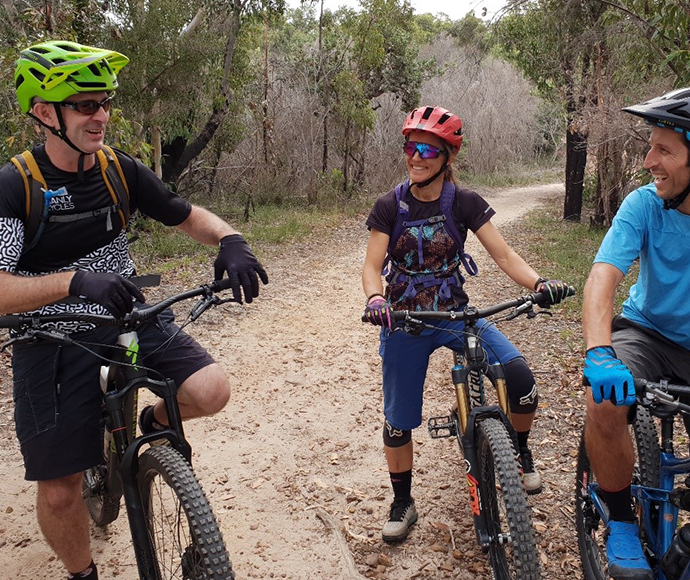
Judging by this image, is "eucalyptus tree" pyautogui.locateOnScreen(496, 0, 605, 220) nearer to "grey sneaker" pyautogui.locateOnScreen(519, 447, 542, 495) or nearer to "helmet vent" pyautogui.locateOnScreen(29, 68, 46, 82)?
"grey sneaker" pyautogui.locateOnScreen(519, 447, 542, 495)

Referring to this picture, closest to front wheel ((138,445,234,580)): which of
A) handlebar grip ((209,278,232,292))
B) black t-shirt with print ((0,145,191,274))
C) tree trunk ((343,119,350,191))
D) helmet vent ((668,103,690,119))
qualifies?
handlebar grip ((209,278,232,292))

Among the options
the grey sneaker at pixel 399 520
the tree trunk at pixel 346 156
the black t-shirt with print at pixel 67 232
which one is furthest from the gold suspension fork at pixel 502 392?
the tree trunk at pixel 346 156

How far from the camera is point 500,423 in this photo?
2947 millimetres

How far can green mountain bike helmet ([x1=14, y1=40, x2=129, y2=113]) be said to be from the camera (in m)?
2.76

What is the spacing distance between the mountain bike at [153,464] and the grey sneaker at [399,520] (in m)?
1.21

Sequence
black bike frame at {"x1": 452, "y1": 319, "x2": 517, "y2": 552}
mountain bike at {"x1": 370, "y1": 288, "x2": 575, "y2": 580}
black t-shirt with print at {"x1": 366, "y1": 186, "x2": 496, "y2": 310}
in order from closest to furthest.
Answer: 1. mountain bike at {"x1": 370, "y1": 288, "x2": 575, "y2": 580}
2. black bike frame at {"x1": 452, "y1": 319, "x2": 517, "y2": 552}
3. black t-shirt with print at {"x1": 366, "y1": 186, "x2": 496, "y2": 310}

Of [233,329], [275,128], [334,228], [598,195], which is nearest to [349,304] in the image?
[233,329]

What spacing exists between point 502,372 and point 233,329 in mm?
4706

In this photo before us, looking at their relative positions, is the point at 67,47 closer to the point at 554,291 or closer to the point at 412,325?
the point at 412,325

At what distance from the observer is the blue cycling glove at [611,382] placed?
2287 millimetres

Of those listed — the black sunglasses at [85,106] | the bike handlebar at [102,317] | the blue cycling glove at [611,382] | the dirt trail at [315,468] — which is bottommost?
the dirt trail at [315,468]

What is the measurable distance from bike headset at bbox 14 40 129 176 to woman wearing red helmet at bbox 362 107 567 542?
4.86 feet

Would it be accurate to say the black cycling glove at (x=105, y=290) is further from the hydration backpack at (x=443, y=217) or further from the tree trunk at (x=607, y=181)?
the tree trunk at (x=607, y=181)

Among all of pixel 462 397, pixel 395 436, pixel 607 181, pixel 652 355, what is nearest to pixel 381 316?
pixel 462 397
